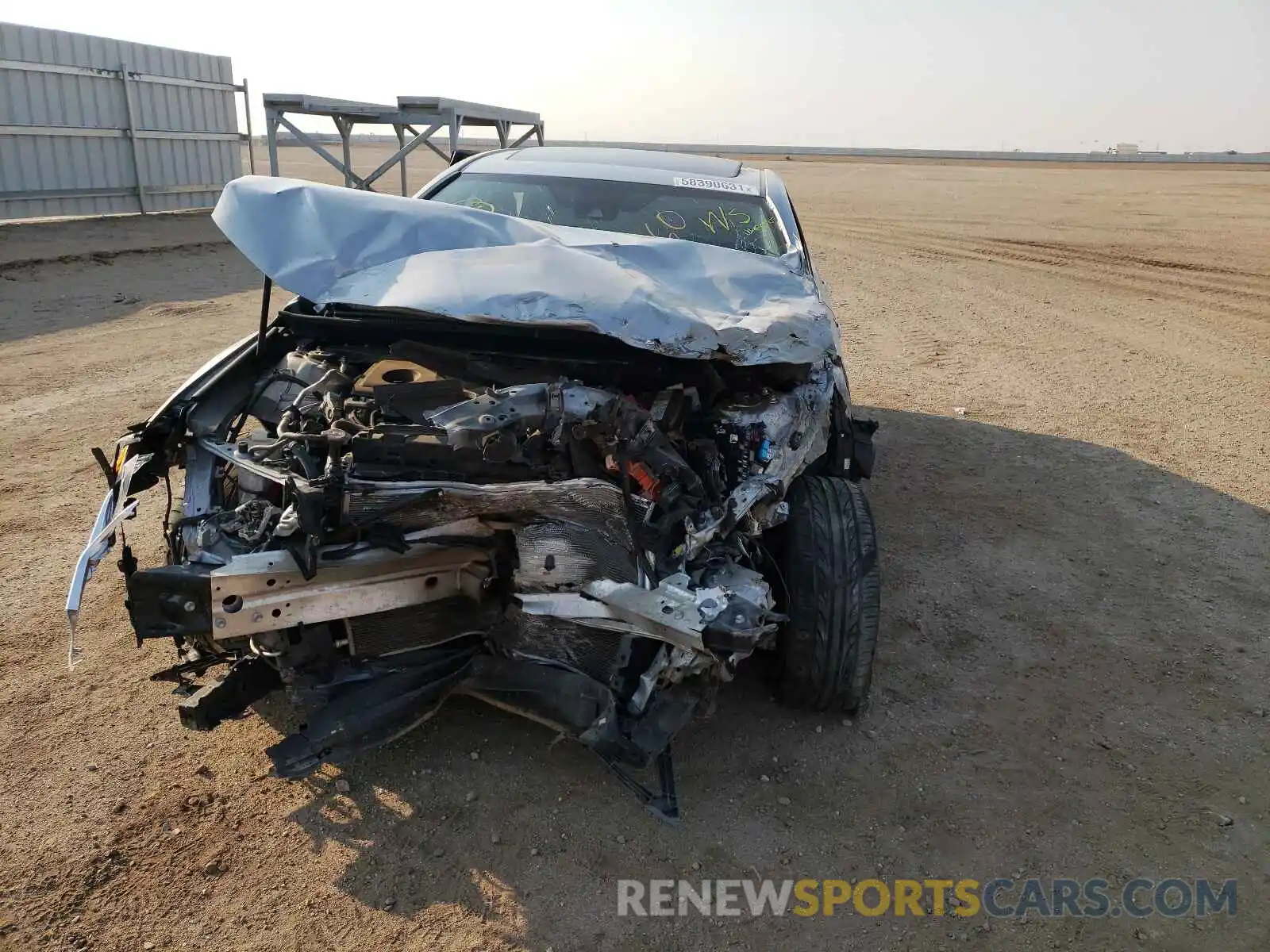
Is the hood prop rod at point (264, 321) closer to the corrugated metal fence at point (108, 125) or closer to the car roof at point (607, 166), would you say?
the car roof at point (607, 166)

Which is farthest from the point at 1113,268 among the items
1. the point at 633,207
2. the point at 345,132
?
the point at 345,132

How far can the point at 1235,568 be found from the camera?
168 inches

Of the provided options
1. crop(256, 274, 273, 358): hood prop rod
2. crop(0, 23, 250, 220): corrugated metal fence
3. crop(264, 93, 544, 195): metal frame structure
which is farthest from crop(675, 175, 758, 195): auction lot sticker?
crop(0, 23, 250, 220): corrugated metal fence

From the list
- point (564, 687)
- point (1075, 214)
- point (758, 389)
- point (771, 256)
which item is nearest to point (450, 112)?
point (771, 256)

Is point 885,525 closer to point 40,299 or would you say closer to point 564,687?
point 564,687

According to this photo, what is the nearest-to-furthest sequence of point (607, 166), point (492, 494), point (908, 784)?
point (492, 494) → point (908, 784) → point (607, 166)

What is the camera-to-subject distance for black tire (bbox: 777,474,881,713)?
2896 mm

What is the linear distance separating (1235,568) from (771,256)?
2.72 metres

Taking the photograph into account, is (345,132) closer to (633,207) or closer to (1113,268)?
(633,207)

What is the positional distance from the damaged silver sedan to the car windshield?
87cm

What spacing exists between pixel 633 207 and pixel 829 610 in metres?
2.31

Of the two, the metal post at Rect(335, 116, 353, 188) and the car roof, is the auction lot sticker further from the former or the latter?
the metal post at Rect(335, 116, 353, 188)

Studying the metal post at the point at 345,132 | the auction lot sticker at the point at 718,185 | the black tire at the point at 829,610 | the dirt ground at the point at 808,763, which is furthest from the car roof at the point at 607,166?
the metal post at the point at 345,132
